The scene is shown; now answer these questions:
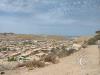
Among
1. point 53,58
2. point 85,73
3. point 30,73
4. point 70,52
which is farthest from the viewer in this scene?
point 70,52

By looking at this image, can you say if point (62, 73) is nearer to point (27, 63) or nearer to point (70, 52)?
point (27, 63)

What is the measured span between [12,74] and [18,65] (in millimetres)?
3136

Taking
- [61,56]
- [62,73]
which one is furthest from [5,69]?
[61,56]

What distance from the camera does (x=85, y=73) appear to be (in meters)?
15.7

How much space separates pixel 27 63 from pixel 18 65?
76 centimetres

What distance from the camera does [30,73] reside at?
17703 millimetres

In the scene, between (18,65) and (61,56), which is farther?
(61,56)

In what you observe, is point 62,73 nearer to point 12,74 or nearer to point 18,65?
point 12,74

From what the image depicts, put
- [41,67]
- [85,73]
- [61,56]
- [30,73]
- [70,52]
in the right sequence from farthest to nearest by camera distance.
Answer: [70,52] → [61,56] → [41,67] → [30,73] → [85,73]

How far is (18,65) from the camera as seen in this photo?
21.2 meters

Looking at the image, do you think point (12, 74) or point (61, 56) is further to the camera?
point (61, 56)

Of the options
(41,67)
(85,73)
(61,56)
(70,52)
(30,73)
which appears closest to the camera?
(85,73)

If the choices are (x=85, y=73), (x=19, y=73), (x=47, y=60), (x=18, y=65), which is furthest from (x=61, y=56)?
(x=85, y=73)

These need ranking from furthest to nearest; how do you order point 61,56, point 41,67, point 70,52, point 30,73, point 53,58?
point 70,52
point 61,56
point 53,58
point 41,67
point 30,73
